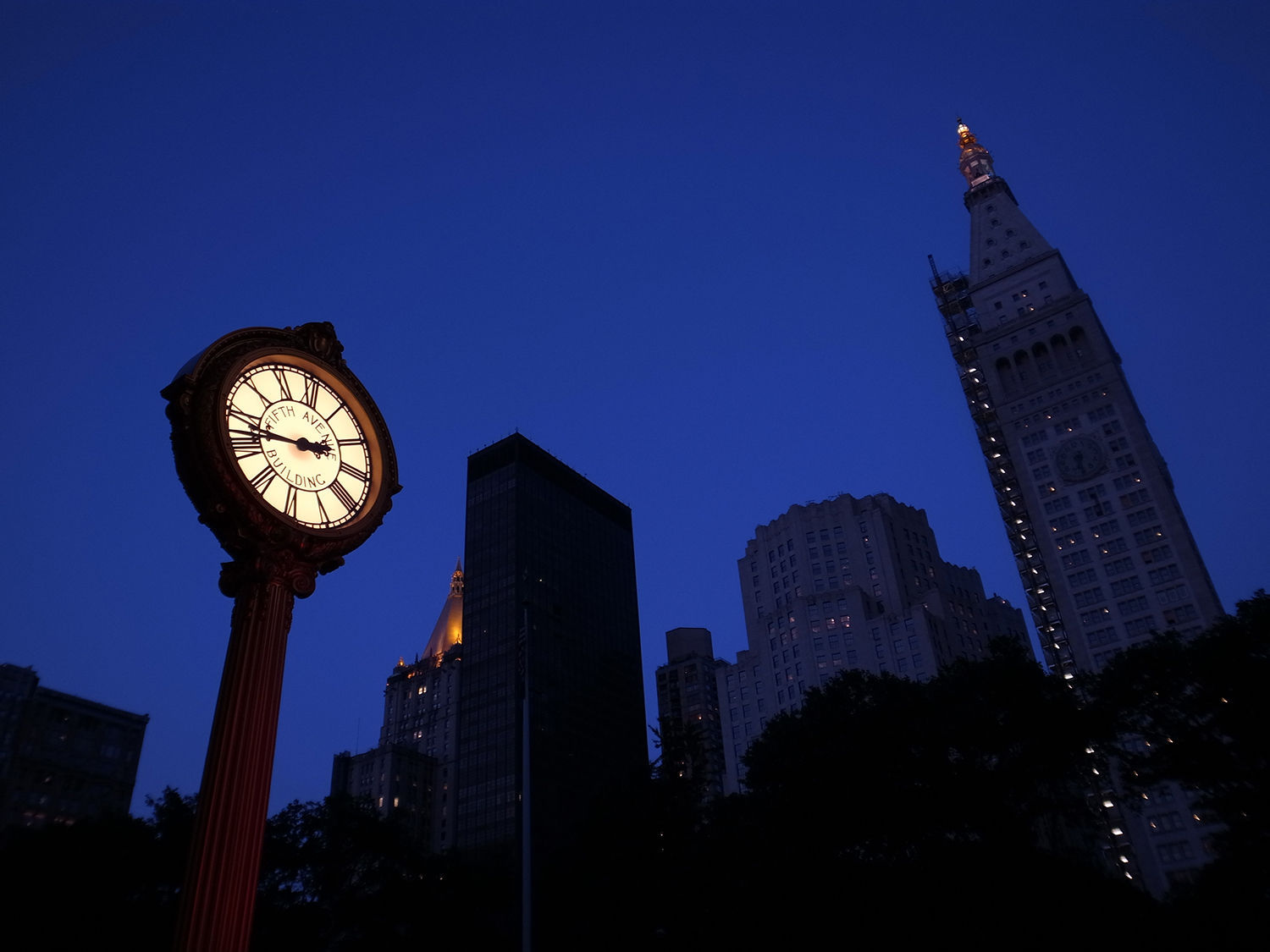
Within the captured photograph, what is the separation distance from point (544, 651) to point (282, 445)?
109 metres

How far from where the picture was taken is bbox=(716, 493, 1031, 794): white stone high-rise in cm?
11519

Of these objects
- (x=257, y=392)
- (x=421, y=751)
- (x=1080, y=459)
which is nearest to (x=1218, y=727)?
(x=257, y=392)

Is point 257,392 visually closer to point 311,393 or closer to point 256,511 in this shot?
point 311,393

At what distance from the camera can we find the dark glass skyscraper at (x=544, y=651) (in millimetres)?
109062

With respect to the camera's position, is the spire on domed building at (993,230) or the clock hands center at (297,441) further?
the spire on domed building at (993,230)

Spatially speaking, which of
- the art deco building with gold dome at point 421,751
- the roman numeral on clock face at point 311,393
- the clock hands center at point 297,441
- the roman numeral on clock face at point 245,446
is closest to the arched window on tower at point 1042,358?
the art deco building with gold dome at point 421,751

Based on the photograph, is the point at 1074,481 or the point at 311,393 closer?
the point at 311,393

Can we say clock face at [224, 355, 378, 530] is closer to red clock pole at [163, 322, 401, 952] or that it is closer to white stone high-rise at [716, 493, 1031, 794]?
red clock pole at [163, 322, 401, 952]

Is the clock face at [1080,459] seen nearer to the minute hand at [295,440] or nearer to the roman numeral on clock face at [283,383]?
the minute hand at [295,440]

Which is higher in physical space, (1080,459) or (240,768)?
(1080,459)

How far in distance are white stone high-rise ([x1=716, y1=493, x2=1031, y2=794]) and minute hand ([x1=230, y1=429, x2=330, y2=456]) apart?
104147 millimetres

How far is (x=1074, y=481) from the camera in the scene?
9900cm

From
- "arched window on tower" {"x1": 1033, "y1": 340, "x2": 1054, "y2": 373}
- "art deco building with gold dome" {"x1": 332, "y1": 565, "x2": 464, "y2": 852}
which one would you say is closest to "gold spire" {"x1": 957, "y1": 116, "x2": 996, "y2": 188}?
"arched window on tower" {"x1": 1033, "y1": 340, "x2": 1054, "y2": 373}

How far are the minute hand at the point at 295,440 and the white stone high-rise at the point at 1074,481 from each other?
84.6 meters
